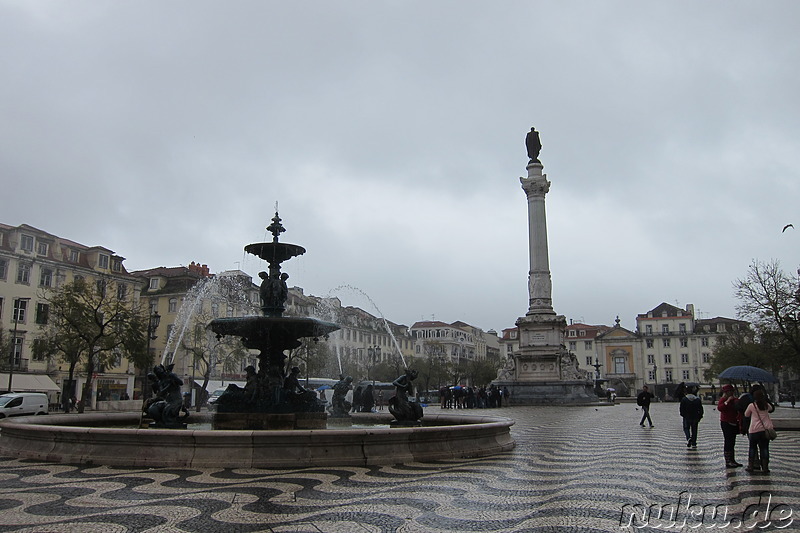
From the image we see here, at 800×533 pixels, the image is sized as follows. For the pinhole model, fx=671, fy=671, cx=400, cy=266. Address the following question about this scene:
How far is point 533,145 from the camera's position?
47281mm

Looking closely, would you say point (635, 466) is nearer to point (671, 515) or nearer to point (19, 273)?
point (671, 515)

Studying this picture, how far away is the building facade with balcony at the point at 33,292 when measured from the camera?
4175cm

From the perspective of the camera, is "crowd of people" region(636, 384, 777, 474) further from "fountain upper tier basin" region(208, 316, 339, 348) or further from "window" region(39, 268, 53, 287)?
"window" region(39, 268, 53, 287)

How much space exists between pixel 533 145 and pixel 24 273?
1410 inches

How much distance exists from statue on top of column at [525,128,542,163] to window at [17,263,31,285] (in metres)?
35.3

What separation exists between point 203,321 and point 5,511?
38717 millimetres

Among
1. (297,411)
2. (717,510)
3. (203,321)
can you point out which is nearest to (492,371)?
(203,321)

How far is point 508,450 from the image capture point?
12.1 m

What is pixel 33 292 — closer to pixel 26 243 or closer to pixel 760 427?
pixel 26 243

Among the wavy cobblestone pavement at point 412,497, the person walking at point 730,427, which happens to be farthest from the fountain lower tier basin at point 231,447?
the person walking at point 730,427

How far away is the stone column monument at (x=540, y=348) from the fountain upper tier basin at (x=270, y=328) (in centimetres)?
2781

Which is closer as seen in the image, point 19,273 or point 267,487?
point 267,487

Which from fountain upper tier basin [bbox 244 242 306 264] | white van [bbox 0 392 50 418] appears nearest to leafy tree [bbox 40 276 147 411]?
white van [bbox 0 392 50 418]

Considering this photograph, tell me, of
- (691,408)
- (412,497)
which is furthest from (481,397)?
(412,497)
